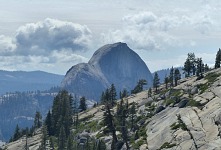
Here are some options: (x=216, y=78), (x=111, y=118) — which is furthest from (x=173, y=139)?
(x=216, y=78)

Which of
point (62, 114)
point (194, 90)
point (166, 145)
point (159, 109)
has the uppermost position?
point (194, 90)

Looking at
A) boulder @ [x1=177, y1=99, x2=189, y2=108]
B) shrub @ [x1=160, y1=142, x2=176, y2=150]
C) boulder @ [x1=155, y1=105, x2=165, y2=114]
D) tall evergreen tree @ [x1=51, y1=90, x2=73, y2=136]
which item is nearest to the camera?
shrub @ [x1=160, y1=142, x2=176, y2=150]

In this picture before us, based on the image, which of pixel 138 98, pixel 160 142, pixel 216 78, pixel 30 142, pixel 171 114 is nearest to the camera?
pixel 160 142

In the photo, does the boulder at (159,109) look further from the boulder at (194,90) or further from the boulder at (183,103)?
the boulder at (183,103)

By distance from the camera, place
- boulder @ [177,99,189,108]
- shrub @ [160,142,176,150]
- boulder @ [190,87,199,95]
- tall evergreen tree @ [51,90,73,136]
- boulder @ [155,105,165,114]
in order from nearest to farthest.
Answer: shrub @ [160,142,176,150] < boulder @ [177,99,189,108] < boulder @ [190,87,199,95] < boulder @ [155,105,165,114] < tall evergreen tree @ [51,90,73,136]

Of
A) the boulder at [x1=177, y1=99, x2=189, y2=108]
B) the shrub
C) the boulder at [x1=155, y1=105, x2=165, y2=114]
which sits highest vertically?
the boulder at [x1=177, y1=99, x2=189, y2=108]

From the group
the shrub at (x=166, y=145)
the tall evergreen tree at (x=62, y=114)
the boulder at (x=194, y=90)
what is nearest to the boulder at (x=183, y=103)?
the boulder at (x=194, y=90)

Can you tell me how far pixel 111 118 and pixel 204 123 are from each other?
131 ft

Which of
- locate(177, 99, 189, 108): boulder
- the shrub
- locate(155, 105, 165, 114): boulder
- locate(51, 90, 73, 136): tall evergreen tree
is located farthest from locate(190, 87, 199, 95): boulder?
locate(51, 90, 73, 136): tall evergreen tree

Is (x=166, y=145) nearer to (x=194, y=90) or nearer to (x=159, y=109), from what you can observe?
(x=159, y=109)

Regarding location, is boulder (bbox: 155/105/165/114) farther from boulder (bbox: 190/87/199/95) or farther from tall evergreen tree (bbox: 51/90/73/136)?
tall evergreen tree (bbox: 51/90/73/136)

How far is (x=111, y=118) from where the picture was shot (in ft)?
421

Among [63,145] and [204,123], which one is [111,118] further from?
[204,123]

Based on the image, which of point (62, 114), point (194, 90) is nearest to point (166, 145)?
point (194, 90)
